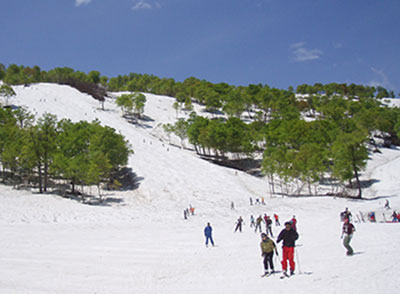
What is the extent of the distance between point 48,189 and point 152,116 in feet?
232

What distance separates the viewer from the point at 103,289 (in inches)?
389

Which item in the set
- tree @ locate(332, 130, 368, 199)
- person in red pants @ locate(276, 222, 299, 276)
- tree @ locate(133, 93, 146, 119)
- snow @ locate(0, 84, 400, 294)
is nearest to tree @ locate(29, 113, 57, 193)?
snow @ locate(0, 84, 400, 294)

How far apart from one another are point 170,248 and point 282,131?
7440 centimetres

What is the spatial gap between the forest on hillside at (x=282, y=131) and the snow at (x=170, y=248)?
12.5 m

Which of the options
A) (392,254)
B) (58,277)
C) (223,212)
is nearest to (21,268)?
(58,277)

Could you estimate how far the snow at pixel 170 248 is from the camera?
9438 mm

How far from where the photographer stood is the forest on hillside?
57438 mm

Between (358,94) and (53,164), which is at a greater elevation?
(358,94)

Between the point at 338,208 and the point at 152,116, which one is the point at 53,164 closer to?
the point at 338,208

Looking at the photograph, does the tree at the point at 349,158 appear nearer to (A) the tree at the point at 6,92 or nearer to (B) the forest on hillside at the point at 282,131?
(B) the forest on hillside at the point at 282,131

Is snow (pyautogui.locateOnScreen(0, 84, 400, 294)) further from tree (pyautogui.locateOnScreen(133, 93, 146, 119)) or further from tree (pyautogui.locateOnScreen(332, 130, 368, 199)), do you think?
tree (pyautogui.locateOnScreen(133, 93, 146, 119))

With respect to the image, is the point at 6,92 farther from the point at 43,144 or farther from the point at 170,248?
the point at 170,248

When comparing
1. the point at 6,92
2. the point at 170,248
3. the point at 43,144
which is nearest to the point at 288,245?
the point at 170,248

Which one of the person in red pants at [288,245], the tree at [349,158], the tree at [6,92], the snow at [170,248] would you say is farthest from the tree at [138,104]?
the person in red pants at [288,245]
